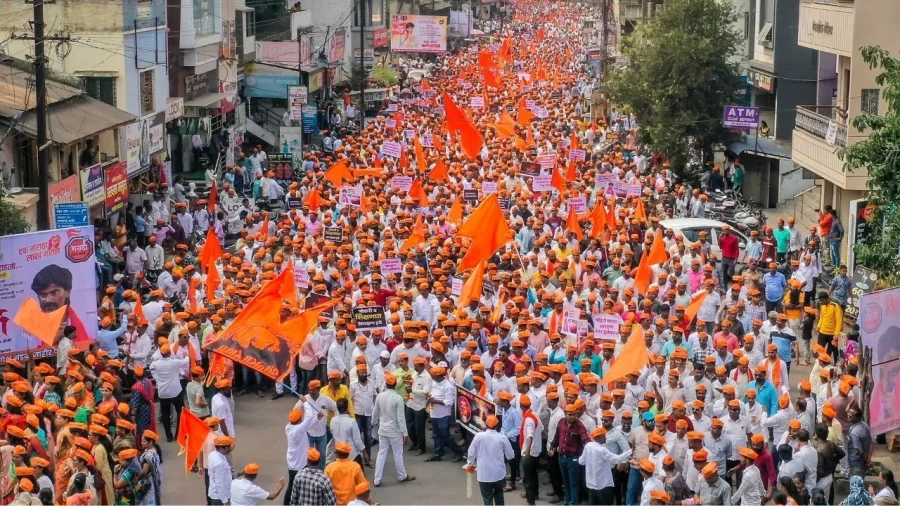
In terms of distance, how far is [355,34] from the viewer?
6469cm

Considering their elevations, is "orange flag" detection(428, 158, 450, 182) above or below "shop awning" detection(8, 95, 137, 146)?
below

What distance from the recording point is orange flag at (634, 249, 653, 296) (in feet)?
67.9

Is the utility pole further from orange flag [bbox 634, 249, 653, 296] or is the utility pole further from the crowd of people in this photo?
orange flag [bbox 634, 249, 653, 296]

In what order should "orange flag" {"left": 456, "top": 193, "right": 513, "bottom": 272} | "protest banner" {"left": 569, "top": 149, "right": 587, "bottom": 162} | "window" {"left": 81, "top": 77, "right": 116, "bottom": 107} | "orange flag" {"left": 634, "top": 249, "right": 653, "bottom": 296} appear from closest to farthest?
1. "orange flag" {"left": 634, "top": 249, "right": 653, "bottom": 296}
2. "orange flag" {"left": 456, "top": 193, "right": 513, "bottom": 272}
3. "window" {"left": 81, "top": 77, "right": 116, "bottom": 107}
4. "protest banner" {"left": 569, "top": 149, "right": 587, "bottom": 162}

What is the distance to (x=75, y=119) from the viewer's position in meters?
26.0

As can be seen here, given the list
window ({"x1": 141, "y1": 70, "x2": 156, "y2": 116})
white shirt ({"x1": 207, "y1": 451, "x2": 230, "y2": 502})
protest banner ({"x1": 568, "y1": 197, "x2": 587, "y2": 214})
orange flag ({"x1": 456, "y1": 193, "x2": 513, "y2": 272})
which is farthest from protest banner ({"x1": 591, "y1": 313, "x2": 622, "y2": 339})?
window ({"x1": 141, "y1": 70, "x2": 156, "y2": 116})

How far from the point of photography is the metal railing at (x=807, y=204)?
32.8m

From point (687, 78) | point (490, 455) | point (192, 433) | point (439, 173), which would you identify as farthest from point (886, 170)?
point (687, 78)

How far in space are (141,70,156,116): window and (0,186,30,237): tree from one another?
36.6ft

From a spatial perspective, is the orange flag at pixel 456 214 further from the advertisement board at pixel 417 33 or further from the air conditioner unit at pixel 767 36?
the advertisement board at pixel 417 33

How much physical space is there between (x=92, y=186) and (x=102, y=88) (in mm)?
4593

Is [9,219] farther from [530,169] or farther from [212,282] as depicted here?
[530,169]

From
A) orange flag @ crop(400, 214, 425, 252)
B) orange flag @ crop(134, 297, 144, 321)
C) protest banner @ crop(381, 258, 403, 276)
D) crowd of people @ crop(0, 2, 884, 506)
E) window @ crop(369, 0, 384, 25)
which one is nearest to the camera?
crowd of people @ crop(0, 2, 884, 506)

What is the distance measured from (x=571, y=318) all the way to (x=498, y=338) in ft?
3.47
